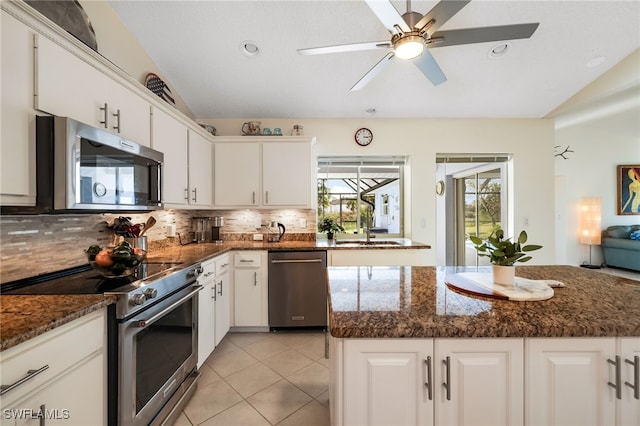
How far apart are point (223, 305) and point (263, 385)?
0.92 metres

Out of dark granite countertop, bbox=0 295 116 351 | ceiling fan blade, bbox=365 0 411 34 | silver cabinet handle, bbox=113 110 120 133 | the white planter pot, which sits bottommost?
dark granite countertop, bbox=0 295 116 351

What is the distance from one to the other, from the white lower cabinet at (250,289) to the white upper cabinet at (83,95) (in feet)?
4.97

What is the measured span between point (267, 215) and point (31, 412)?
9.26 feet

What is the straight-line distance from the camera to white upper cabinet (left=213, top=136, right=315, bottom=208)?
10.8 ft

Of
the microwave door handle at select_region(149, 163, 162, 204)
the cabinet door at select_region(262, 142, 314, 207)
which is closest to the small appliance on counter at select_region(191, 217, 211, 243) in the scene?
the cabinet door at select_region(262, 142, 314, 207)

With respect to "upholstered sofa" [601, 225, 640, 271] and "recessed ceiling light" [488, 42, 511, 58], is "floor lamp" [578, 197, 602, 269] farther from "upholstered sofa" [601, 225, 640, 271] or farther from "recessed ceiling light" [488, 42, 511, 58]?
"recessed ceiling light" [488, 42, 511, 58]

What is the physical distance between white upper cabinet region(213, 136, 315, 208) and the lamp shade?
21.6 feet

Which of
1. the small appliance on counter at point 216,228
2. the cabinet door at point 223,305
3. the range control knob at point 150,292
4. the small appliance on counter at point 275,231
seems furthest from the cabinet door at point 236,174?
the range control knob at point 150,292

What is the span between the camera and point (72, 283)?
1433mm

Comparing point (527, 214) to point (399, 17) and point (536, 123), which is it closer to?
point (536, 123)

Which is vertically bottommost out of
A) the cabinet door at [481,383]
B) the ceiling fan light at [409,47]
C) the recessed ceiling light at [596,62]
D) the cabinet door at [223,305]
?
the cabinet door at [223,305]

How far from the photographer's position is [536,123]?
373 cm

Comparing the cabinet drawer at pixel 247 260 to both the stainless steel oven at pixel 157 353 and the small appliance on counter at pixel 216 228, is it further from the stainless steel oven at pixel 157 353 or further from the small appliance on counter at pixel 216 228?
A: the stainless steel oven at pixel 157 353

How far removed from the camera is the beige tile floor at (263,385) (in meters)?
1.75
